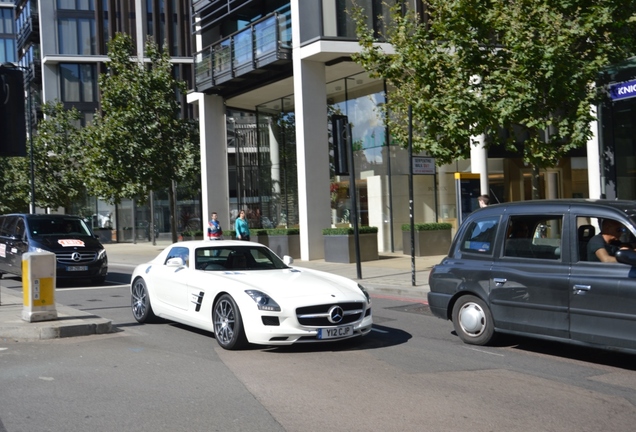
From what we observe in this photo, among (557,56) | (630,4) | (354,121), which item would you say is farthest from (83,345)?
(354,121)

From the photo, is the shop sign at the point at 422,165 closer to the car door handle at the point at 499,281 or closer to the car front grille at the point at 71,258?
the car door handle at the point at 499,281

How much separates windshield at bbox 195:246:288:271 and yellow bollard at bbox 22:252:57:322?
2.11m

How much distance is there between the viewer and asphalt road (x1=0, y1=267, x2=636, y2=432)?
564 centimetres

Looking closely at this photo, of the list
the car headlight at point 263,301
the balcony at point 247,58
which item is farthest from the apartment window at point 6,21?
the car headlight at point 263,301

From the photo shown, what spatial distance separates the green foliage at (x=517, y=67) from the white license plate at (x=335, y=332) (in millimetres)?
7111

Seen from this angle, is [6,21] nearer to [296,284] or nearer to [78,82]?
[78,82]

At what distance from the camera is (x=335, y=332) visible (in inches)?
326

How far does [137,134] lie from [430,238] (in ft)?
45.4

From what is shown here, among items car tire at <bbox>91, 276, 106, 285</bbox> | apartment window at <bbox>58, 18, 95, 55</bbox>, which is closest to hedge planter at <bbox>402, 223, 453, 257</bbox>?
car tire at <bbox>91, 276, 106, 285</bbox>

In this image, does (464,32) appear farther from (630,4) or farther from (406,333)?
(406,333)

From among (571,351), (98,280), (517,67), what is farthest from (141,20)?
(571,351)

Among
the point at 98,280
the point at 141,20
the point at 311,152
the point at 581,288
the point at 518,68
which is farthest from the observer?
the point at 141,20

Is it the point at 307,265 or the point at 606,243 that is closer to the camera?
the point at 606,243

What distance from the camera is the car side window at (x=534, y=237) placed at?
8000 mm
